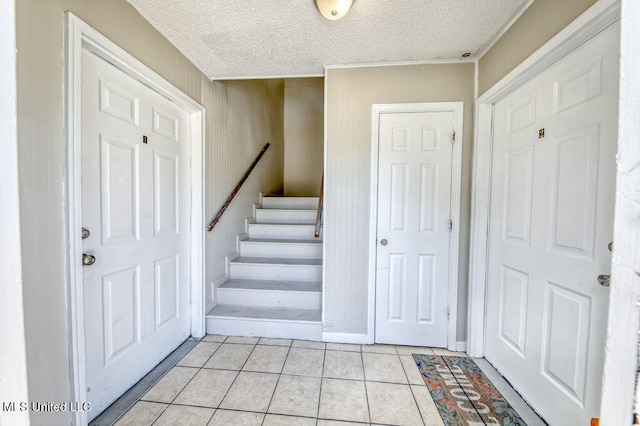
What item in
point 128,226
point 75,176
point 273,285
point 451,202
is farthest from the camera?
point 273,285

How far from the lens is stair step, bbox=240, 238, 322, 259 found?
9.43ft

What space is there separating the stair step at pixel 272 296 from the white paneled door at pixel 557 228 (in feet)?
4.91

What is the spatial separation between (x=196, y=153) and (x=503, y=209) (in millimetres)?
2470

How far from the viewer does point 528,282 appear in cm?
155

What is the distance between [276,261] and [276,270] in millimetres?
149

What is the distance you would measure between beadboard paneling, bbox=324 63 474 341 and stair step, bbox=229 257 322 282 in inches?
19.0

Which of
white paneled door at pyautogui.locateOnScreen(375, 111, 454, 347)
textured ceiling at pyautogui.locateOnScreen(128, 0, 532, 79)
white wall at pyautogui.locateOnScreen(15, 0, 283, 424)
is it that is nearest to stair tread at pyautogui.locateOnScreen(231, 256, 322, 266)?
white paneled door at pyautogui.locateOnScreen(375, 111, 454, 347)

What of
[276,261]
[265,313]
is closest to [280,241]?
[276,261]

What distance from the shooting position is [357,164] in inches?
84.5

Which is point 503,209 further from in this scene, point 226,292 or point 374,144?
point 226,292

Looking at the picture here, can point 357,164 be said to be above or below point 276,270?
above

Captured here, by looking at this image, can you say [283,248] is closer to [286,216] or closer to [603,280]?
[286,216]

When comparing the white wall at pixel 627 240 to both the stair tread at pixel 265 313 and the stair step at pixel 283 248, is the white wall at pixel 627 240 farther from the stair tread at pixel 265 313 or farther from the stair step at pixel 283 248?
the stair step at pixel 283 248

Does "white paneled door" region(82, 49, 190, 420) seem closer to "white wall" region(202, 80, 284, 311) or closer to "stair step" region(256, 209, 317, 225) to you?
"white wall" region(202, 80, 284, 311)
